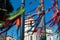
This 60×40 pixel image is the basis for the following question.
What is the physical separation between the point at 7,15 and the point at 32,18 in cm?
276

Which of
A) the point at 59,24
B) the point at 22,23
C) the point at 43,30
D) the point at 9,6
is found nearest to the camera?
the point at 22,23

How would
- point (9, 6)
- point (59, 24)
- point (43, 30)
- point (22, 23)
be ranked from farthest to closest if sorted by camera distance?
1. point (59, 24)
2. point (9, 6)
3. point (43, 30)
4. point (22, 23)

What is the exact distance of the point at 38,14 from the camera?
16781 millimetres

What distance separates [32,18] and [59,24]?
2.33 meters

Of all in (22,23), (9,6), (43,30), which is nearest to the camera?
(22,23)

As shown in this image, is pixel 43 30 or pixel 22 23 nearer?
pixel 22 23

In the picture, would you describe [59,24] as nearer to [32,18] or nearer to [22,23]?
[32,18]

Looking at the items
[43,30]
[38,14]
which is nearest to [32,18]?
[38,14]

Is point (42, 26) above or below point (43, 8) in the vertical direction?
below

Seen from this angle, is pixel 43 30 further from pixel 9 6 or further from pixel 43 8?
pixel 9 6

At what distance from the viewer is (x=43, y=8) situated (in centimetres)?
1622

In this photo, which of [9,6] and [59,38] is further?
[59,38]

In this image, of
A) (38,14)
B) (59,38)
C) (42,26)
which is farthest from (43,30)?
(59,38)

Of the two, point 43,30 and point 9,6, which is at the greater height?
point 9,6
